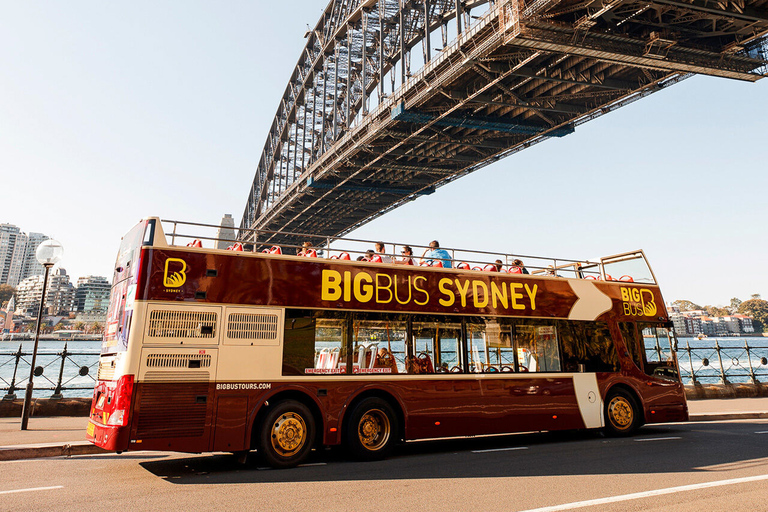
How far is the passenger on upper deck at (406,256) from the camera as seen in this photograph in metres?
9.86

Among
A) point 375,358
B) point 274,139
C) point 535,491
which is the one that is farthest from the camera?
point 274,139

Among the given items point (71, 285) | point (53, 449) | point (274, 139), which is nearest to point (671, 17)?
point (53, 449)

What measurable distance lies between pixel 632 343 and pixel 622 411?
4.76 feet

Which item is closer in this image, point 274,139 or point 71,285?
point 274,139

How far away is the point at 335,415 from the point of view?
8.45m

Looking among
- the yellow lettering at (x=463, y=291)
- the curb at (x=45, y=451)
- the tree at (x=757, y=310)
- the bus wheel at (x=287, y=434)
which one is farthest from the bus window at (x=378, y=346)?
the tree at (x=757, y=310)

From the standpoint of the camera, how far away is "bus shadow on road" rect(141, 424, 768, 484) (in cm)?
754

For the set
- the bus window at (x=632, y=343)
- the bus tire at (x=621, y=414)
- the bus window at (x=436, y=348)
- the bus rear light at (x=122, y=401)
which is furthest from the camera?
the bus window at (x=632, y=343)

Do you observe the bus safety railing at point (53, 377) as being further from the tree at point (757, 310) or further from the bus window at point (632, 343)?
the tree at point (757, 310)

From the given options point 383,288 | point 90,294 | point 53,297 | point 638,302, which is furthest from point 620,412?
point 53,297

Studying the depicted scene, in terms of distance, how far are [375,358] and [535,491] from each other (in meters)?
3.35

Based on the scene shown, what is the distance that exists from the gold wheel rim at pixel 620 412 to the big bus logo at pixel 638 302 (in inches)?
73.1

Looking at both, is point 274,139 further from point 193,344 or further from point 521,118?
point 193,344

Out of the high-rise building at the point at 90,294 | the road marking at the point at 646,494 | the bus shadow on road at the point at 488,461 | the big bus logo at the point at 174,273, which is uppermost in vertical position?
the high-rise building at the point at 90,294
